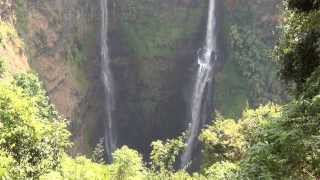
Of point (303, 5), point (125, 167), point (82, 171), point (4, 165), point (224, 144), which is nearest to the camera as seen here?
point (303, 5)

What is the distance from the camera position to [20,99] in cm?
1712

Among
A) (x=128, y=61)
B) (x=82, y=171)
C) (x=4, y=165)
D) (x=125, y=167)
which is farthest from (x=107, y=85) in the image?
(x=4, y=165)

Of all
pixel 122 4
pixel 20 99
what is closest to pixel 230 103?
pixel 122 4

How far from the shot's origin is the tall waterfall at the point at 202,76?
4400cm

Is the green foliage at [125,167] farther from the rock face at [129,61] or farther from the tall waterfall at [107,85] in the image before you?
the tall waterfall at [107,85]

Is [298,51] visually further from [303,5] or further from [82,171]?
[82,171]

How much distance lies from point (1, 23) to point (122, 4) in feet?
43.4

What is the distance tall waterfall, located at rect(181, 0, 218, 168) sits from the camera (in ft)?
144

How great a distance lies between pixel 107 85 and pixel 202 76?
25.4 ft

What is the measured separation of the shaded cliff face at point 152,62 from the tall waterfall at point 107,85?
0.50 metres

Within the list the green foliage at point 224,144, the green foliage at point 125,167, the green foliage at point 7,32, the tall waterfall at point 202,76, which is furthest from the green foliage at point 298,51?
the tall waterfall at point 202,76

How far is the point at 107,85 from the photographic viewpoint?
44094 millimetres

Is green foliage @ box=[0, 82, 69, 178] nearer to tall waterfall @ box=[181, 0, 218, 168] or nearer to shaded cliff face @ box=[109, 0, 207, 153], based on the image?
shaded cliff face @ box=[109, 0, 207, 153]

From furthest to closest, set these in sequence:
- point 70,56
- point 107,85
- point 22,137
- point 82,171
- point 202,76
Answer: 1. point 202,76
2. point 107,85
3. point 70,56
4. point 82,171
5. point 22,137
